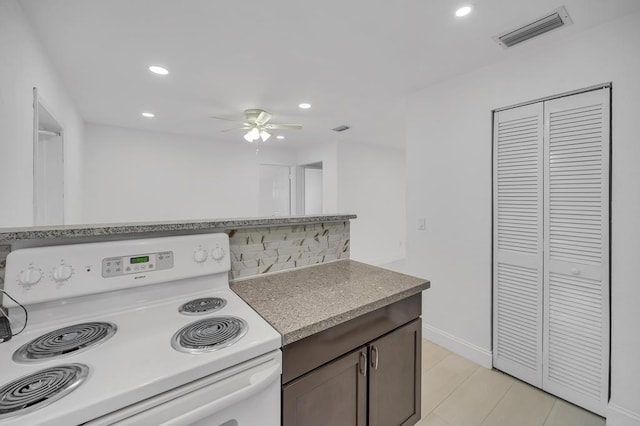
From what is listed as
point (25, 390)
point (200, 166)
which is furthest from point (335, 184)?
point (25, 390)

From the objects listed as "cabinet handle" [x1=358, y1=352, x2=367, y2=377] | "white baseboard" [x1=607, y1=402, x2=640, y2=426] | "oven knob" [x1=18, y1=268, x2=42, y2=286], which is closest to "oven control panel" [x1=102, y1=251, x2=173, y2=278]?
"oven knob" [x1=18, y1=268, x2=42, y2=286]

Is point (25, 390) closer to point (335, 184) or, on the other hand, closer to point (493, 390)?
point (493, 390)

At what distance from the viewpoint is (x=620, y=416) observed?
5.26 feet

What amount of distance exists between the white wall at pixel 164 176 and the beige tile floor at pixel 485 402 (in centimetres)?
435

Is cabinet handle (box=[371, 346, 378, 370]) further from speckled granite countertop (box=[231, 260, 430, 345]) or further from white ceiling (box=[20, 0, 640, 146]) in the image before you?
white ceiling (box=[20, 0, 640, 146])

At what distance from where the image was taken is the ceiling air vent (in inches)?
64.6

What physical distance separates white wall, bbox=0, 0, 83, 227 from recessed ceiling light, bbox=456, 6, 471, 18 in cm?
252

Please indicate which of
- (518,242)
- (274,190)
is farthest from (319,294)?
(274,190)

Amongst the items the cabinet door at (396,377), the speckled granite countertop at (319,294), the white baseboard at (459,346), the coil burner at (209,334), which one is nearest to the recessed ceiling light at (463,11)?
the speckled granite countertop at (319,294)

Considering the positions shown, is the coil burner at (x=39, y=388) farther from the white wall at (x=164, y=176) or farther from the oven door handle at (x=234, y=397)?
the white wall at (x=164, y=176)

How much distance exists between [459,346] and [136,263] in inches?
100

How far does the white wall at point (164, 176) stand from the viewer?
420 cm

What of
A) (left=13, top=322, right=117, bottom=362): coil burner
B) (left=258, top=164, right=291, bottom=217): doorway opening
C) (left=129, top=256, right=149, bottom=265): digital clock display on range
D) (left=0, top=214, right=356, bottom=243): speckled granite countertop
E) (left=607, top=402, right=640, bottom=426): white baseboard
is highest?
(left=258, top=164, right=291, bottom=217): doorway opening

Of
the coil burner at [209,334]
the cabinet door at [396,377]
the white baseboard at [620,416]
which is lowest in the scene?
the white baseboard at [620,416]
